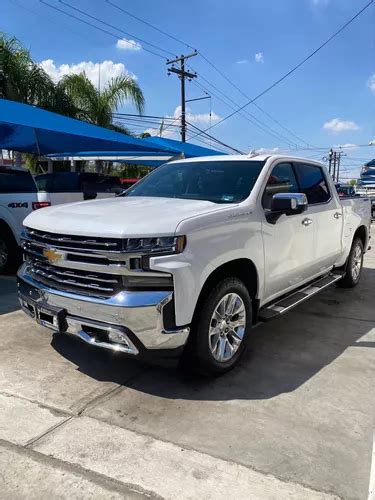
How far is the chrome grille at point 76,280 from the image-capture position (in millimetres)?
3340

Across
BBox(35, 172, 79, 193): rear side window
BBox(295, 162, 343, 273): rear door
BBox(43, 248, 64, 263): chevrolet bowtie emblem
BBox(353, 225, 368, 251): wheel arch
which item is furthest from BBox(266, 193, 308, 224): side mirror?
BBox(35, 172, 79, 193): rear side window

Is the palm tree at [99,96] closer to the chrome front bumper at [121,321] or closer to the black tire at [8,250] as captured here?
the black tire at [8,250]

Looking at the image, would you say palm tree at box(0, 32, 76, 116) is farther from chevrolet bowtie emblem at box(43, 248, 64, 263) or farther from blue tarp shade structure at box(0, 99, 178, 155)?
chevrolet bowtie emblem at box(43, 248, 64, 263)

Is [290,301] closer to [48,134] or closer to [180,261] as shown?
[180,261]

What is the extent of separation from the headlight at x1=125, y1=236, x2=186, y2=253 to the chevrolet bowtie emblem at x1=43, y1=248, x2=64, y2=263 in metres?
0.67

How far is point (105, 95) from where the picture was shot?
805 inches

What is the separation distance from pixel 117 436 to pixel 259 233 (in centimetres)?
208

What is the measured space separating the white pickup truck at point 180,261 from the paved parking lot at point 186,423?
1.41 feet

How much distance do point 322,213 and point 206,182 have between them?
1682 mm

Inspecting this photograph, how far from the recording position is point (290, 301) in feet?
15.8

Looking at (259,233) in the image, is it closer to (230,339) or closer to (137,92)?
(230,339)

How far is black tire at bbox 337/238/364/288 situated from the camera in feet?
22.8

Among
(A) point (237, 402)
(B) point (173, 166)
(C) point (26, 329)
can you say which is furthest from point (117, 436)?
(B) point (173, 166)

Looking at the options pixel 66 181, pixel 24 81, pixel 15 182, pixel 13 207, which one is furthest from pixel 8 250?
pixel 24 81
